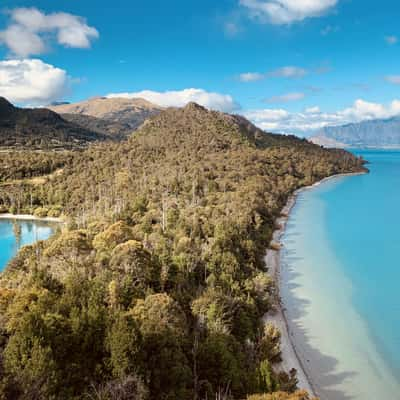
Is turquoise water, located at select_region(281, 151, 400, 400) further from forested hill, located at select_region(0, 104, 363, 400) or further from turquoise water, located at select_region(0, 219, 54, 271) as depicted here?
turquoise water, located at select_region(0, 219, 54, 271)

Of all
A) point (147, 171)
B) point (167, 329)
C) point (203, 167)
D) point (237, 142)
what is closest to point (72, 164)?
point (147, 171)

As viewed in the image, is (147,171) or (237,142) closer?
(147,171)

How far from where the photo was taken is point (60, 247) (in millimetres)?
31219

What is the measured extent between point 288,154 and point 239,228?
9034 cm

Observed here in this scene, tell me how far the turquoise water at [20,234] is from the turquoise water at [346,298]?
41.1 metres

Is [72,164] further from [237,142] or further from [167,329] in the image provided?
[167,329]

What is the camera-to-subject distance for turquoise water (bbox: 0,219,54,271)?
5392 centimetres

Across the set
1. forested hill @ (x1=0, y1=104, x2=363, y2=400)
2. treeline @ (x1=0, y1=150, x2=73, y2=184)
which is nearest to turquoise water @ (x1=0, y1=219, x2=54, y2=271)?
forested hill @ (x1=0, y1=104, x2=363, y2=400)

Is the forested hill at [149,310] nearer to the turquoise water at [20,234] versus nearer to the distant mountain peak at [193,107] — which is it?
the turquoise water at [20,234]

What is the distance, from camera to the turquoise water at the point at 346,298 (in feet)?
74.5

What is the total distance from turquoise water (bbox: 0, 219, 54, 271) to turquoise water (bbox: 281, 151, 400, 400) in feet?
135

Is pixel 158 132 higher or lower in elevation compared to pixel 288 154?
higher

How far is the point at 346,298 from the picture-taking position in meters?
34.4

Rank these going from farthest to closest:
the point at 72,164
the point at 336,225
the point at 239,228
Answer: the point at 72,164, the point at 336,225, the point at 239,228
